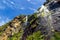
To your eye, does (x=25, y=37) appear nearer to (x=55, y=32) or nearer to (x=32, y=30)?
(x=32, y=30)

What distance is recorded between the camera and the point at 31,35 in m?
43.5

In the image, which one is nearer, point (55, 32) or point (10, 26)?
point (55, 32)

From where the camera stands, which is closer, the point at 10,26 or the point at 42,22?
the point at 42,22

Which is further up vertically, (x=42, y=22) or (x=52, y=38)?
(x=42, y=22)

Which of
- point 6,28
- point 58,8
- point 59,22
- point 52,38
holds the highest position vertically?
point 6,28

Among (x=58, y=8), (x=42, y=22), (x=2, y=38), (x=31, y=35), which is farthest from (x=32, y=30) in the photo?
(x=2, y=38)

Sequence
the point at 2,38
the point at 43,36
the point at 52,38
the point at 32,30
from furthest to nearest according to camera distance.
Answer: the point at 2,38, the point at 32,30, the point at 43,36, the point at 52,38

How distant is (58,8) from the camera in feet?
132

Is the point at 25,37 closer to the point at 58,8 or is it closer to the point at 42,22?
the point at 42,22

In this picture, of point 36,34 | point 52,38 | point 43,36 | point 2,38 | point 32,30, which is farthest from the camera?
point 2,38

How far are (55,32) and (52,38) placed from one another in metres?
1.27

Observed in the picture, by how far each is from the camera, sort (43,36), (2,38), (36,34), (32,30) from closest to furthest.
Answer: (43,36) < (36,34) < (32,30) < (2,38)

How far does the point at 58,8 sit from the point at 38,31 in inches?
208

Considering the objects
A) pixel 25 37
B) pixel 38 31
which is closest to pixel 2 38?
pixel 25 37
